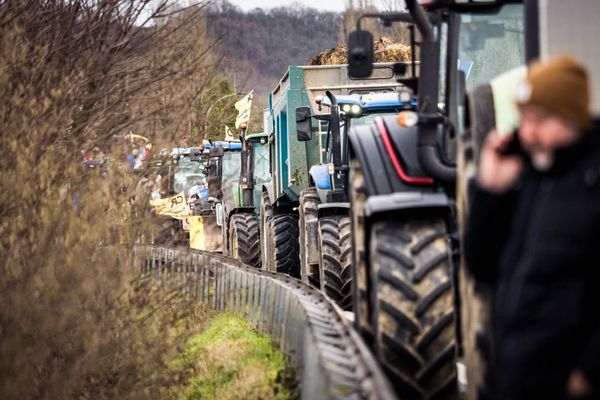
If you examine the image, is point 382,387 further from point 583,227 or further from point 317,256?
point 317,256

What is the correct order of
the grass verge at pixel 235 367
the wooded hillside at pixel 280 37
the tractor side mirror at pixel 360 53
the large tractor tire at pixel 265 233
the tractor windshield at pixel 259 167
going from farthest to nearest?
the wooded hillside at pixel 280 37, the tractor windshield at pixel 259 167, the large tractor tire at pixel 265 233, the grass verge at pixel 235 367, the tractor side mirror at pixel 360 53

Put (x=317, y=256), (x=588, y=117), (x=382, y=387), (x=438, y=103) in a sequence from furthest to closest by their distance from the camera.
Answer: (x=317, y=256)
(x=438, y=103)
(x=382, y=387)
(x=588, y=117)

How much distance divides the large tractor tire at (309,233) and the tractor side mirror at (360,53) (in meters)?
6.85

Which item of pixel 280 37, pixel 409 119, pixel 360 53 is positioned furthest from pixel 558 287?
pixel 280 37

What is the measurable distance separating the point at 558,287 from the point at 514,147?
24.1 inches

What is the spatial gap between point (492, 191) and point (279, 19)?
136 metres

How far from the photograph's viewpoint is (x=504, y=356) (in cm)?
454

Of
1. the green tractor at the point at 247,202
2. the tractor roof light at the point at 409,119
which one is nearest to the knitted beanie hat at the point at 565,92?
the tractor roof light at the point at 409,119

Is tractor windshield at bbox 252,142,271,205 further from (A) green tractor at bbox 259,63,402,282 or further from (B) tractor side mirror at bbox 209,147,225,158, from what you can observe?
(A) green tractor at bbox 259,63,402,282

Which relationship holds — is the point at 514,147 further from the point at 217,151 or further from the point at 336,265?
the point at 217,151

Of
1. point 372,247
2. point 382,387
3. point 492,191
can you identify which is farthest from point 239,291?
point 492,191

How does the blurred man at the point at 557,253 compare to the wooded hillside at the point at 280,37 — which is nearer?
the blurred man at the point at 557,253

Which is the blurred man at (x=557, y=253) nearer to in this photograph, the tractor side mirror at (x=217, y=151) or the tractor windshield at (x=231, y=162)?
the tractor side mirror at (x=217, y=151)

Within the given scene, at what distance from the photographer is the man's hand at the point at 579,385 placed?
4.23 m
